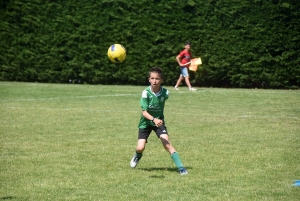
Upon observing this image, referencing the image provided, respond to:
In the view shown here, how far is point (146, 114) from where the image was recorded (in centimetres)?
797

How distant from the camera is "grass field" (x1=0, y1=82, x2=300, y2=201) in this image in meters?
6.73

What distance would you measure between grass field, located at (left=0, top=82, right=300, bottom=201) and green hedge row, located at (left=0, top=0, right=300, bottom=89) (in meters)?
5.76

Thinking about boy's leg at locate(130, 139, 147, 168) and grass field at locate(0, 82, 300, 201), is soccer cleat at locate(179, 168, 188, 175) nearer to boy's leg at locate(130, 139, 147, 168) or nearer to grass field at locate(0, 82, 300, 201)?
grass field at locate(0, 82, 300, 201)

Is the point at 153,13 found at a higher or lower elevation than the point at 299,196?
lower

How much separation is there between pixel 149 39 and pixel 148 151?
1613 cm

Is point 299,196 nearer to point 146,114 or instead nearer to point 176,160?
point 176,160

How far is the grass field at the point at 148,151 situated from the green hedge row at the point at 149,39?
576cm

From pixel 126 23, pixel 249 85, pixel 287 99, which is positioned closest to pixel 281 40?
pixel 249 85

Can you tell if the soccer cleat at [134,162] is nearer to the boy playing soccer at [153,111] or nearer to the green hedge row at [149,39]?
the boy playing soccer at [153,111]

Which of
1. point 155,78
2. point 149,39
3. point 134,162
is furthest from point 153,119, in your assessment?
point 149,39

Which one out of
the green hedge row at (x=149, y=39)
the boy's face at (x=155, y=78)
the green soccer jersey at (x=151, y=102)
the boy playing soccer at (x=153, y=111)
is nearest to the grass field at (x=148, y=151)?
the boy playing soccer at (x=153, y=111)

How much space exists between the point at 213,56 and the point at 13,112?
1128 centimetres

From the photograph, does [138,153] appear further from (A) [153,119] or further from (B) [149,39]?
(B) [149,39]

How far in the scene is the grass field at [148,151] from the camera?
22.1ft
